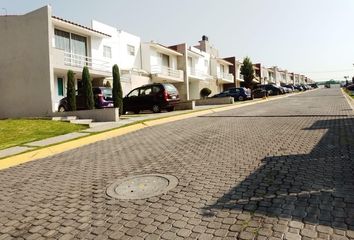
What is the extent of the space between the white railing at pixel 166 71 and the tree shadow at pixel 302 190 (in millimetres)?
28679

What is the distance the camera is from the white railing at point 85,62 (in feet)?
71.5

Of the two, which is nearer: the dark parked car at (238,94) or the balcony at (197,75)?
the dark parked car at (238,94)

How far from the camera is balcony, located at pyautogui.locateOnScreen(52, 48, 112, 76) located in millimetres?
19719

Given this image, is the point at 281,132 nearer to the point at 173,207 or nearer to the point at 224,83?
the point at 173,207

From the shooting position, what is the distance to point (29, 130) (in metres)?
13.1

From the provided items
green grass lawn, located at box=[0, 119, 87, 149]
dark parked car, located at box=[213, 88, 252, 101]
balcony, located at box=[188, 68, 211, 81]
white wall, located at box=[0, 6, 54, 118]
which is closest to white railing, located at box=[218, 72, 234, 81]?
balcony, located at box=[188, 68, 211, 81]

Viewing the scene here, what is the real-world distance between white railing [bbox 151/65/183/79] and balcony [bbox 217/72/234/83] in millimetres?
15662

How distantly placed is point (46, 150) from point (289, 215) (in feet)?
24.1

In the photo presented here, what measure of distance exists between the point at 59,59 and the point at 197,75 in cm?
2755

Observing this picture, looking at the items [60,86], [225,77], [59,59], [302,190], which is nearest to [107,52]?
[60,86]

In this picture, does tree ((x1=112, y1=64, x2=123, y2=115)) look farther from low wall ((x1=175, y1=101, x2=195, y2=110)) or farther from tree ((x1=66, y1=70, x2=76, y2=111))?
low wall ((x1=175, y1=101, x2=195, y2=110))

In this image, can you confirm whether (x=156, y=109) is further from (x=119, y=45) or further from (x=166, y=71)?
(x=166, y=71)

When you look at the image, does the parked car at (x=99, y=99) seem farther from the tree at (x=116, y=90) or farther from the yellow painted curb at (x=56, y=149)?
the yellow painted curb at (x=56, y=149)

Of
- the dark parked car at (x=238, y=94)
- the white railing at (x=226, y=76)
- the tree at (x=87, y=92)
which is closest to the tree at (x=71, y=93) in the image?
the tree at (x=87, y=92)
